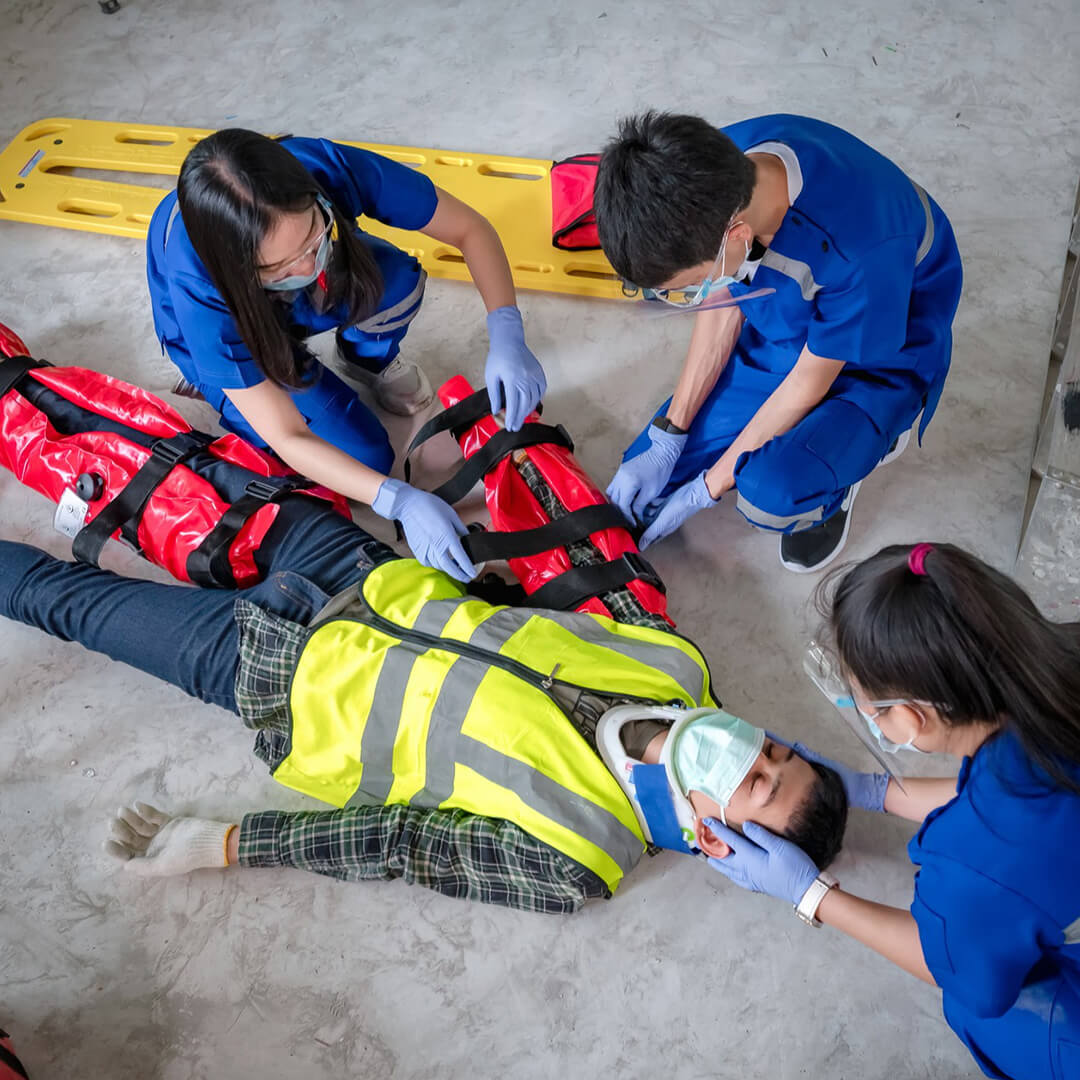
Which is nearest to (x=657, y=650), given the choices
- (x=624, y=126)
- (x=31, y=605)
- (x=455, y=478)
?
(x=455, y=478)

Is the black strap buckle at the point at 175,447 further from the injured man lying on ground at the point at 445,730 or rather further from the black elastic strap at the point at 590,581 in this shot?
the black elastic strap at the point at 590,581

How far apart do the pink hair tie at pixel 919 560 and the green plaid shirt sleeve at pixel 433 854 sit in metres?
0.87

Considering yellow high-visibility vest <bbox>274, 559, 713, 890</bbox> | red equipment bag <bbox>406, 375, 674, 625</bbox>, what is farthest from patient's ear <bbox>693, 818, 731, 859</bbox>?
red equipment bag <bbox>406, 375, 674, 625</bbox>

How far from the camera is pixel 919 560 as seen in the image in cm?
127

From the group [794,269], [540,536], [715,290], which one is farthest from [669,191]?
[540,536]

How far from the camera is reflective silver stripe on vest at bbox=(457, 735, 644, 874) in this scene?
1807 mm

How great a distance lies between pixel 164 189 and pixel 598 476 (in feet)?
5.98

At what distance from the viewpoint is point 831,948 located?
76.5 inches

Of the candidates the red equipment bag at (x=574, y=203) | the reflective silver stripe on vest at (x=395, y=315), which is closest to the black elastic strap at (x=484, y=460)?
the reflective silver stripe on vest at (x=395, y=315)

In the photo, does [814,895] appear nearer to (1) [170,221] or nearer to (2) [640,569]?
(2) [640,569]

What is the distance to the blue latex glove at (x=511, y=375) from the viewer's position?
92.4 inches

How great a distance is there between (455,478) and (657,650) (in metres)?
0.66

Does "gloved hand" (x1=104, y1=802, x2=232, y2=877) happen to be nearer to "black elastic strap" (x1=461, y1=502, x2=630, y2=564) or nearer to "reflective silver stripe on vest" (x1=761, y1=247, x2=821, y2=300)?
"black elastic strap" (x1=461, y1=502, x2=630, y2=564)

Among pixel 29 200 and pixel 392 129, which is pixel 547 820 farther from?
pixel 29 200
